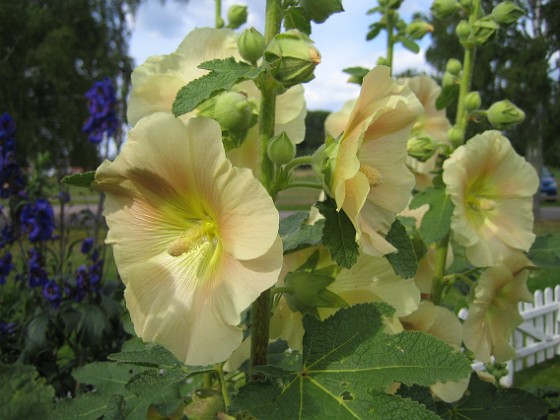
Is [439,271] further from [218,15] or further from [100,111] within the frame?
[100,111]

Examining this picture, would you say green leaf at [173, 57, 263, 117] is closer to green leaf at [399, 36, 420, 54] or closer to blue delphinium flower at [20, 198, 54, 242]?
green leaf at [399, 36, 420, 54]

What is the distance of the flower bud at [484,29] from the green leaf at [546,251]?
0.61 m

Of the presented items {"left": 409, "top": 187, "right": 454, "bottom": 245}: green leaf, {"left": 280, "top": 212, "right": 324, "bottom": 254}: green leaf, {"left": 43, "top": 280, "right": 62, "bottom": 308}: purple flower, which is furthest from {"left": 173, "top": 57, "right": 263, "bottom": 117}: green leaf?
{"left": 43, "top": 280, "right": 62, "bottom": 308}: purple flower

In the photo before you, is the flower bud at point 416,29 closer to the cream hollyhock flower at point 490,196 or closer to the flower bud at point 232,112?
the cream hollyhock flower at point 490,196

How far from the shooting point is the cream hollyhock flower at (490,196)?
1414 mm

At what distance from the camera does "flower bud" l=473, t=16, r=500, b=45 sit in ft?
5.33

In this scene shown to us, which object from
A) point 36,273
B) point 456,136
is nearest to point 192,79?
point 456,136

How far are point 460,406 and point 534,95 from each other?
12375 millimetres

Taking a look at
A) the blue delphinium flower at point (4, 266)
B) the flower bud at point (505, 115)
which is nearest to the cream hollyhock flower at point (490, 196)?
the flower bud at point (505, 115)

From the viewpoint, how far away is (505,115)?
62.1 inches

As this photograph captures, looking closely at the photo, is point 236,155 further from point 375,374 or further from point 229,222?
point 375,374

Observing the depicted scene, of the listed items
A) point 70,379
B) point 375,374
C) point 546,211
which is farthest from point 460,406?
point 546,211

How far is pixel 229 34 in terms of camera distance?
3.21ft

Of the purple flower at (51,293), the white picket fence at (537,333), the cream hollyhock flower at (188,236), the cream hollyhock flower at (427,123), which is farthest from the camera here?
the white picket fence at (537,333)
